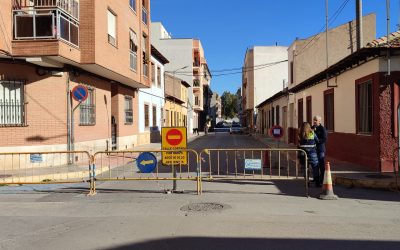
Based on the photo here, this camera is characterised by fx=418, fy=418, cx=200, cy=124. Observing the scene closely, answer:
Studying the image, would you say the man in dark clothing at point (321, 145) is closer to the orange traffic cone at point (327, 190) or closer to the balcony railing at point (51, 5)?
the orange traffic cone at point (327, 190)

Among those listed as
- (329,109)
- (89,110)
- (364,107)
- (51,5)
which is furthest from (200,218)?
(89,110)

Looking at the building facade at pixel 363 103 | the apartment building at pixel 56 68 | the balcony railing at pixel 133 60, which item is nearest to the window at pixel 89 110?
the apartment building at pixel 56 68

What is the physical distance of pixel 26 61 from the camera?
14.2 meters

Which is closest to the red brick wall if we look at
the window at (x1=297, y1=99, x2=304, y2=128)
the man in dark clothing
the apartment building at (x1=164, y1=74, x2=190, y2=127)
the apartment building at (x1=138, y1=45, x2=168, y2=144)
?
the apartment building at (x1=138, y1=45, x2=168, y2=144)

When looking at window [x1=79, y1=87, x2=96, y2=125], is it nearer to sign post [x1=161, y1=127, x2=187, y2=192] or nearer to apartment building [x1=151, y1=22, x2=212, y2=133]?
sign post [x1=161, y1=127, x2=187, y2=192]

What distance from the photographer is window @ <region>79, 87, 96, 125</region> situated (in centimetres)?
1773

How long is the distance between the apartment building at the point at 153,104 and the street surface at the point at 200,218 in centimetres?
1837

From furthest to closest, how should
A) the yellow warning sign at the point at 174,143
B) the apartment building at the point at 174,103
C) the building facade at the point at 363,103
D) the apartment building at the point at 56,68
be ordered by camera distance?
the apartment building at the point at 174,103
the apartment building at the point at 56,68
the building facade at the point at 363,103
the yellow warning sign at the point at 174,143

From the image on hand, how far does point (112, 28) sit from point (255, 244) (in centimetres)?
1546

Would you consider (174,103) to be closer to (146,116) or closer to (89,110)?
(146,116)

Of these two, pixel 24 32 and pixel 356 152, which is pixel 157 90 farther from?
pixel 356 152

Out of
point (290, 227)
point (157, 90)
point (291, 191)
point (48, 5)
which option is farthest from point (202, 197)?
point (157, 90)

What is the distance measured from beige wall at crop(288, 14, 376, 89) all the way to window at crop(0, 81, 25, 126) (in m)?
20.9

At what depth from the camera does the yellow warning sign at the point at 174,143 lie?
9.81 meters
